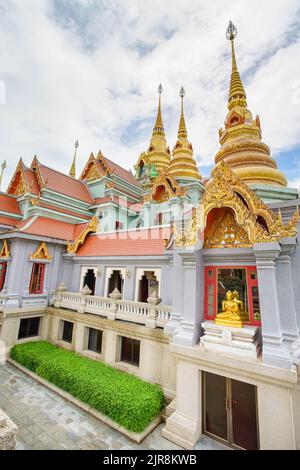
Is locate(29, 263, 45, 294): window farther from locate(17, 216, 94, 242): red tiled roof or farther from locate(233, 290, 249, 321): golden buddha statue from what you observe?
locate(233, 290, 249, 321): golden buddha statue

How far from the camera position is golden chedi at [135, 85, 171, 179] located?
27.0 metres

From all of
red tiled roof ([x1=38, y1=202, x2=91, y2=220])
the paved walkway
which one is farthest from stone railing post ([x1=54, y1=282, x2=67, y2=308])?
red tiled roof ([x1=38, y1=202, x2=91, y2=220])

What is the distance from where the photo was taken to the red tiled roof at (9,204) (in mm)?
15904

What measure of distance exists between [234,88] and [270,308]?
41.1 ft

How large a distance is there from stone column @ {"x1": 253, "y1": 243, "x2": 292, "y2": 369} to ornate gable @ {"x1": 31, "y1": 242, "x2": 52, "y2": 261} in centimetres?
1212

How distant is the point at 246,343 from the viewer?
5.71 metres

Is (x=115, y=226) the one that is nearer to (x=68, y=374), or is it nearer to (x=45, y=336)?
(x=45, y=336)

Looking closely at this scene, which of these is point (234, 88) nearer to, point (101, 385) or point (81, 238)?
point (81, 238)

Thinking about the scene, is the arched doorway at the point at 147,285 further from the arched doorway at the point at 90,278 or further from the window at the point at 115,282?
the arched doorway at the point at 90,278

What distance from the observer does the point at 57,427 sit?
685cm

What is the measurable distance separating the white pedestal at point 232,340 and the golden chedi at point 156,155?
22462mm

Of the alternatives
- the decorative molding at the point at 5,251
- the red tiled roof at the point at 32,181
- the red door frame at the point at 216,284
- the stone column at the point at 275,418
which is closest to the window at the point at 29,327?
the decorative molding at the point at 5,251

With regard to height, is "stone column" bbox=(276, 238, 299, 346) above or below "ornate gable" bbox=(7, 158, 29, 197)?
below

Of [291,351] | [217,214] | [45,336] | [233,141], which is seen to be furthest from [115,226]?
[291,351]
